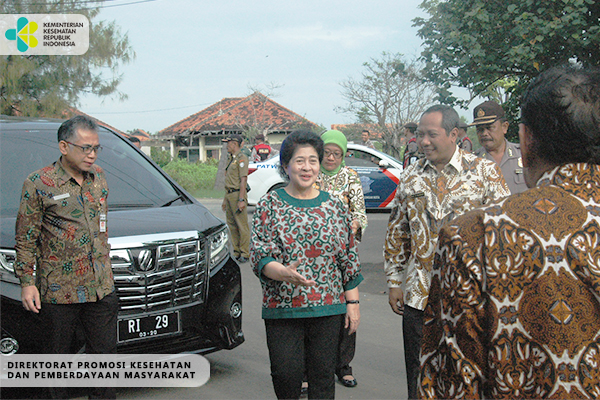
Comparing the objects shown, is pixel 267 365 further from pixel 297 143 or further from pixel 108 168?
pixel 297 143

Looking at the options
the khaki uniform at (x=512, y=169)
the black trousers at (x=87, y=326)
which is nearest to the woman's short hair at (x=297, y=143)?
the black trousers at (x=87, y=326)

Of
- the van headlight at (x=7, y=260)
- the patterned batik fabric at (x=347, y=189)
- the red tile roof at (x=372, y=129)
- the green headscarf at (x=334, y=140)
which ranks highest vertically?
the red tile roof at (x=372, y=129)

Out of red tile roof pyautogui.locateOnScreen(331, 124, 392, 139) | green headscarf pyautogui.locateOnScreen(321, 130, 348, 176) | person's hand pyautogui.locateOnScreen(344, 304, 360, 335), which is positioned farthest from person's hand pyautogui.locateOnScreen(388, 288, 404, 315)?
red tile roof pyautogui.locateOnScreen(331, 124, 392, 139)

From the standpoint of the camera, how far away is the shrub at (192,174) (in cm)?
2478

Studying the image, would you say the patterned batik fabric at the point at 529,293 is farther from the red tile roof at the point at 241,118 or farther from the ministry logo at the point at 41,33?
the red tile roof at the point at 241,118

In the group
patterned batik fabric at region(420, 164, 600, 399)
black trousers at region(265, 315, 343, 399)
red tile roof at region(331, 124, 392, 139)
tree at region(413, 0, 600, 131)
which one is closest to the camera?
patterned batik fabric at region(420, 164, 600, 399)

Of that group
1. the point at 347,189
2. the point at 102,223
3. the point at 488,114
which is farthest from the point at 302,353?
the point at 488,114

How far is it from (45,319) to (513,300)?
2747 mm

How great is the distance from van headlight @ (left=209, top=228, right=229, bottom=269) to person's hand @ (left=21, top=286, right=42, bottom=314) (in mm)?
1305

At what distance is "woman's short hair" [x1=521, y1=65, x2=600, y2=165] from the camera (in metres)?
1.45

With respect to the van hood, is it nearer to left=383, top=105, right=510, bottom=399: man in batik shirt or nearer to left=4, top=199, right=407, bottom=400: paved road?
left=4, top=199, right=407, bottom=400: paved road

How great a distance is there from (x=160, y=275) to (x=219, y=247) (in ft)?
2.04

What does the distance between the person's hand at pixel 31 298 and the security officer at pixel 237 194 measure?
19.8ft

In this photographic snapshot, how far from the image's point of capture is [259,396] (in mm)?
4043
